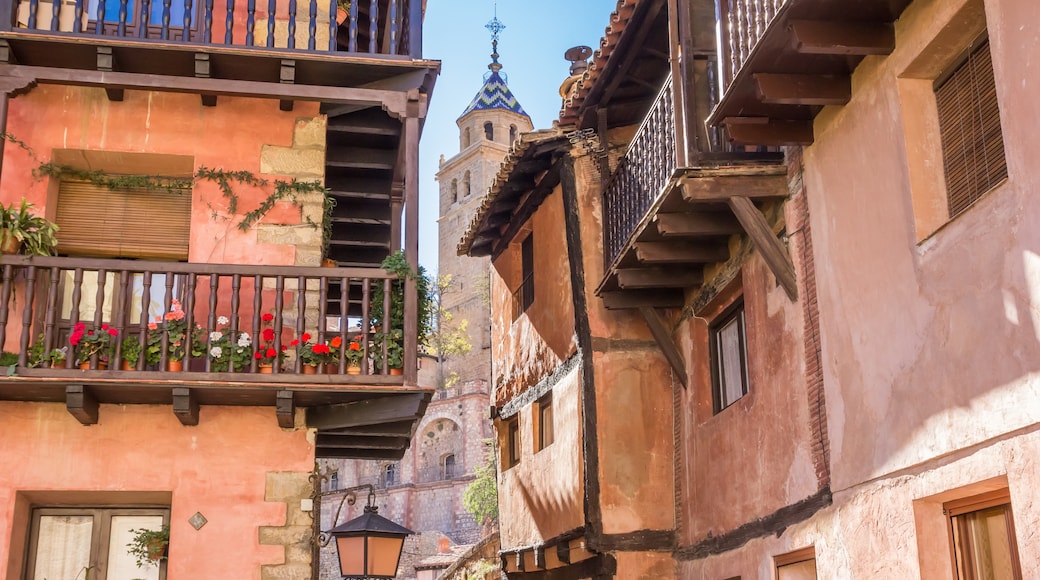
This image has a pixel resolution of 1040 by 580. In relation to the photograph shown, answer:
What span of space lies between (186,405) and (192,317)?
731mm

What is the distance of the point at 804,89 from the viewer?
27.0 feet

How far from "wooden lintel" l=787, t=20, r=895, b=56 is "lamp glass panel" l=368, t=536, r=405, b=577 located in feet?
18.6

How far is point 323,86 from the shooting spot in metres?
10.7

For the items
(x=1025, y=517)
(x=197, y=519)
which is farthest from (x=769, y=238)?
(x=197, y=519)

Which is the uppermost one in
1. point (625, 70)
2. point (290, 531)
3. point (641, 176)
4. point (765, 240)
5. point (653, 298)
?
point (625, 70)

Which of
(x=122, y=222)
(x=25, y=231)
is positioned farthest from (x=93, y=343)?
(x=122, y=222)

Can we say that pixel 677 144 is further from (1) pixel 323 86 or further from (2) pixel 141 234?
(2) pixel 141 234

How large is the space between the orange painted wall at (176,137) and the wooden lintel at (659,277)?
3314 millimetres

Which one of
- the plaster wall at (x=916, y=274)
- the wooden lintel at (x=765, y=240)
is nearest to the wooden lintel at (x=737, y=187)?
the wooden lintel at (x=765, y=240)

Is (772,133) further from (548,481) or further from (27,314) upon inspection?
(548,481)

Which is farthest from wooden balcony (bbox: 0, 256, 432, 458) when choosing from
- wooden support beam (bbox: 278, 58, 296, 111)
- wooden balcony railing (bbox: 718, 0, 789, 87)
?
wooden balcony railing (bbox: 718, 0, 789, 87)

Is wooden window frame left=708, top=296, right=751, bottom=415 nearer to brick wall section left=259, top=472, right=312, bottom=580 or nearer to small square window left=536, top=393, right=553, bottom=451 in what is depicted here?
small square window left=536, top=393, right=553, bottom=451

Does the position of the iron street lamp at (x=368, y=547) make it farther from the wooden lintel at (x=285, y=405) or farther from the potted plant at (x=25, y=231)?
the potted plant at (x=25, y=231)

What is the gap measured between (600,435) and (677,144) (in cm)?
414
